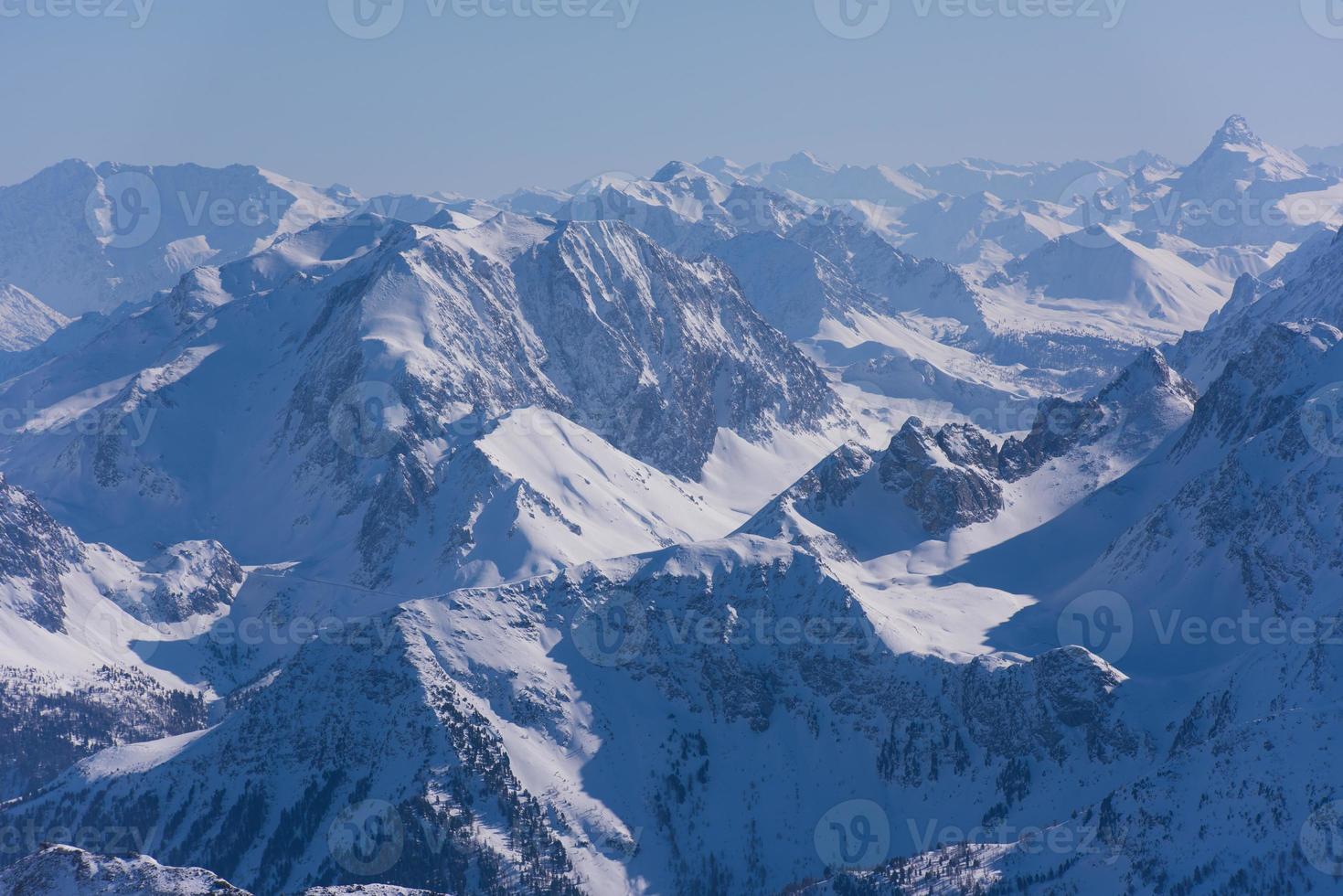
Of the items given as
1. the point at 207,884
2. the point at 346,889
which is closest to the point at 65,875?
the point at 207,884

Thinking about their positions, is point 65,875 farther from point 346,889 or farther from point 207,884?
point 346,889
